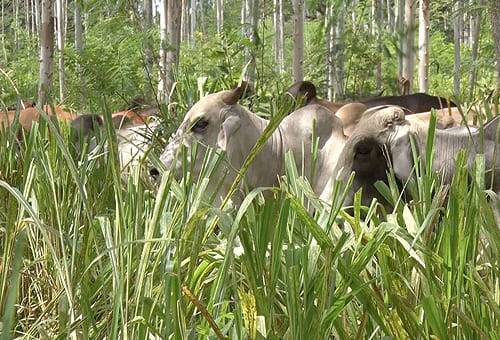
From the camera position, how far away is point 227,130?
5008mm

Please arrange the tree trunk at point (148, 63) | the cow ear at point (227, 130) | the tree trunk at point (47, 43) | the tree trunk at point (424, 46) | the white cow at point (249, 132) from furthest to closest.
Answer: the tree trunk at point (424, 46)
the tree trunk at point (47, 43)
the tree trunk at point (148, 63)
the cow ear at point (227, 130)
the white cow at point (249, 132)

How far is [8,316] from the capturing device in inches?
57.5

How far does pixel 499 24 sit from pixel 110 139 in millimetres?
6776

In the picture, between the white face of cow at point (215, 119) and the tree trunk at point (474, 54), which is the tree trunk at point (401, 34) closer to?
the tree trunk at point (474, 54)

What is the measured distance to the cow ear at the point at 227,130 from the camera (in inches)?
196

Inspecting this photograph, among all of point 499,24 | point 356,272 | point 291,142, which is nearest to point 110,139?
point 356,272

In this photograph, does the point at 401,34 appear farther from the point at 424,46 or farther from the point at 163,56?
the point at 424,46

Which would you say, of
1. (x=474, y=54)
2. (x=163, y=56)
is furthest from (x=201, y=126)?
(x=474, y=54)

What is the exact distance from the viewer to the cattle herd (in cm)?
372

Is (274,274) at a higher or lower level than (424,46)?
lower

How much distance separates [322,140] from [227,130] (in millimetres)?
538

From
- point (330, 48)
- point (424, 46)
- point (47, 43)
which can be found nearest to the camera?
point (47, 43)

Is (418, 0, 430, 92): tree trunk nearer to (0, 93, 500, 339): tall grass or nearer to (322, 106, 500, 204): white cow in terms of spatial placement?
(322, 106, 500, 204): white cow

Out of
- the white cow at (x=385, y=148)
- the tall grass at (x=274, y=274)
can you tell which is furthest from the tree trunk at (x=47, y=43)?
the tall grass at (x=274, y=274)
